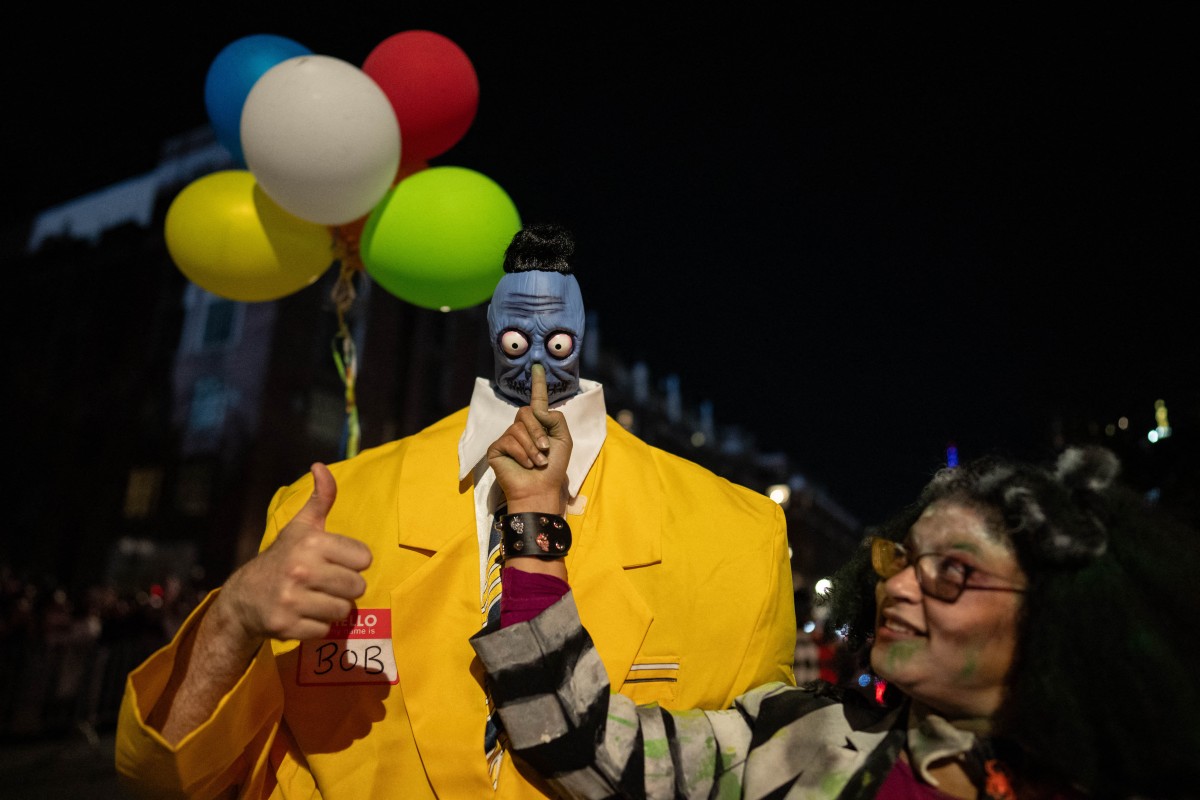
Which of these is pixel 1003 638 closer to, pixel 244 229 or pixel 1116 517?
pixel 1116 517

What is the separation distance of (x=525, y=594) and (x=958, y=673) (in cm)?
88

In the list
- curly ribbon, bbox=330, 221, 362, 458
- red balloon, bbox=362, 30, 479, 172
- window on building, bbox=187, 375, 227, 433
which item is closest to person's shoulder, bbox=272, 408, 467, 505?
curly ribbon, bbox=330, 221, 362, 458

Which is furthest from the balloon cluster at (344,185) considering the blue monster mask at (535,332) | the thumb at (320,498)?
the thumb at (320,498)

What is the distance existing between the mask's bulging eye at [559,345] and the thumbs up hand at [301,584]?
2.37 ft

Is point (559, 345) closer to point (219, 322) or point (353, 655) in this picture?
point (353, 655)

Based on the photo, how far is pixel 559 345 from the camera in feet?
6.64

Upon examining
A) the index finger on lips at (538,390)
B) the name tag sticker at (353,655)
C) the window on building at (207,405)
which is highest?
the window on building at (207,405)

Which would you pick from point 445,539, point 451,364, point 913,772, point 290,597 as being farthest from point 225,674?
point 451,364

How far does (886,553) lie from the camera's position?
5.82ft

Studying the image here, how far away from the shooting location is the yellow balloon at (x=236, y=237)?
2.87 meters

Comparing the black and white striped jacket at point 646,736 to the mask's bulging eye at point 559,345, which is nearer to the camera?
the black and white striped jacket at point 646,736

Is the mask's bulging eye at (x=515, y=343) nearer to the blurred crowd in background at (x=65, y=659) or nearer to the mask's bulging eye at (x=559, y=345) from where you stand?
the mask's bulging eye at (x=559, y=345)

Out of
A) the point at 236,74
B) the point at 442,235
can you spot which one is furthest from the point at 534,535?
the point at 236,74

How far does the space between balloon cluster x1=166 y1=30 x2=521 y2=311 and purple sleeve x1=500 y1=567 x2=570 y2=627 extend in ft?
4.48
